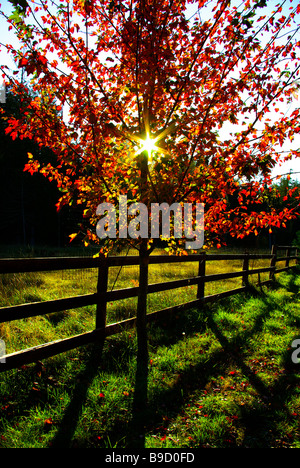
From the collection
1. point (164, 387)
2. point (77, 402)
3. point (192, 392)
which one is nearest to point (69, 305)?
point (77, 402)

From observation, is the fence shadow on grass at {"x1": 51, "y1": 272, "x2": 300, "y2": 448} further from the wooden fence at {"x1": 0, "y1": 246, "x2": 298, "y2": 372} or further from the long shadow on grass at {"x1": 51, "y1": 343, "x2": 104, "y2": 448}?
the wooden fence at {"x1": 0, "y1": 246, "x2": 298, "y2": 372}

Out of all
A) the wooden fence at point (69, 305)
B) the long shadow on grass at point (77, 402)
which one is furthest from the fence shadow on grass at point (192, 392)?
the wooden fence at point (69, 305)

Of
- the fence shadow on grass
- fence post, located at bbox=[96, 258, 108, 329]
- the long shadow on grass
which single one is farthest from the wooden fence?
the fence shadow on grass

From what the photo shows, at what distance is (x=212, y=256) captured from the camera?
666 cm

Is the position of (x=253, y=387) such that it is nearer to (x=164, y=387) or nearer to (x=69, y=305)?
(x=164, y=387)

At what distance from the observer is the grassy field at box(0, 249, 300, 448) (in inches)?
107

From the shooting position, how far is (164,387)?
3.50 meters

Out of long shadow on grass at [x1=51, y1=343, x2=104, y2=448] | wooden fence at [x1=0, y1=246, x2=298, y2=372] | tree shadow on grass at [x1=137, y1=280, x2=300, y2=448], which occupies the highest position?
wooden fence at [x1=0, y1=246, x2=298, y2=372]

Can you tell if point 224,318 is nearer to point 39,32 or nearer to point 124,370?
point 124,370

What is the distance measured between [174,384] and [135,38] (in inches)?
168

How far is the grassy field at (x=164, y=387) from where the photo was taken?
272 centimetres

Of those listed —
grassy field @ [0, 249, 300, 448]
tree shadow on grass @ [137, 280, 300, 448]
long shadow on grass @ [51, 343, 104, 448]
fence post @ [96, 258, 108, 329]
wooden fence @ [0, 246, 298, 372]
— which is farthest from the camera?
fence post @ [96, 258, 108, 329]

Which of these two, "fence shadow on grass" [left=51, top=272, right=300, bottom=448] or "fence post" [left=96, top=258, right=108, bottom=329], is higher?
"fence post" [left=96, top=258, right=108, bottom=329]
